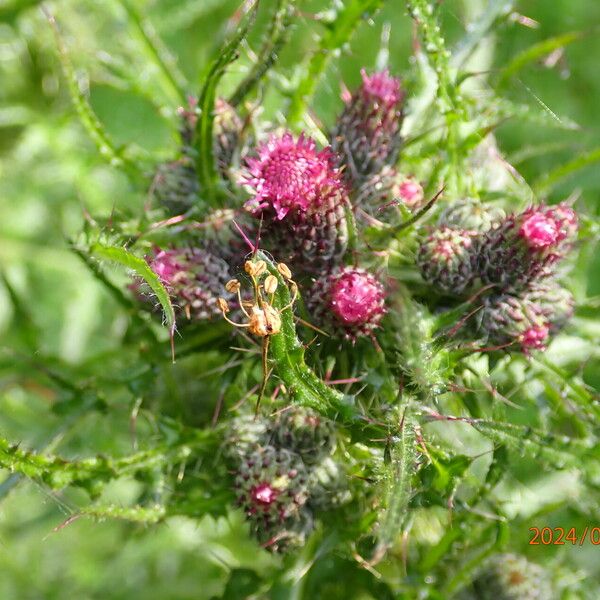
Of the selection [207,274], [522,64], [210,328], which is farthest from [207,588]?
[522,64]

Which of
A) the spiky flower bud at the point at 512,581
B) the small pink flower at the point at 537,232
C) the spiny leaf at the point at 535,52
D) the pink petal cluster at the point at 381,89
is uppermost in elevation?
the spiny leaf at the point at 535,52

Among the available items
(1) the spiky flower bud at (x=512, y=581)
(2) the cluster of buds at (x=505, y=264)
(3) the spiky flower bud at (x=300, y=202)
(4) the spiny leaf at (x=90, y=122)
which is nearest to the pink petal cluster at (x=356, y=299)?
(3) the spiky flower bud at (x=300, y=202)

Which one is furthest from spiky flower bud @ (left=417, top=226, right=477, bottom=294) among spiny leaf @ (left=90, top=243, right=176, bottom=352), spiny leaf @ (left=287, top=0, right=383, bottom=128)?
spiny leaf @ (left=90, top=243, right=176, bottom=352)

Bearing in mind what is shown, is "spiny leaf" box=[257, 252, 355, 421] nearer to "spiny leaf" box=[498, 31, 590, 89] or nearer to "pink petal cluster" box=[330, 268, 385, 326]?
"pink petal cluster" box=[330, 268, 385, 326]

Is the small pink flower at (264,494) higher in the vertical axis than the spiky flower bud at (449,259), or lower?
lower

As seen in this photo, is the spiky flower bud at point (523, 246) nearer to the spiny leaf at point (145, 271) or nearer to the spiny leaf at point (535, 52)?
the spiny leaf at point (535, 52)

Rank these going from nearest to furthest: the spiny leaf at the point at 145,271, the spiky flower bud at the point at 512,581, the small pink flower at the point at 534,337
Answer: the spiny leaf at the point at 145,271 → the small pink flower at the point at 534,337 → the spiky flower bud at the point at 512,581
